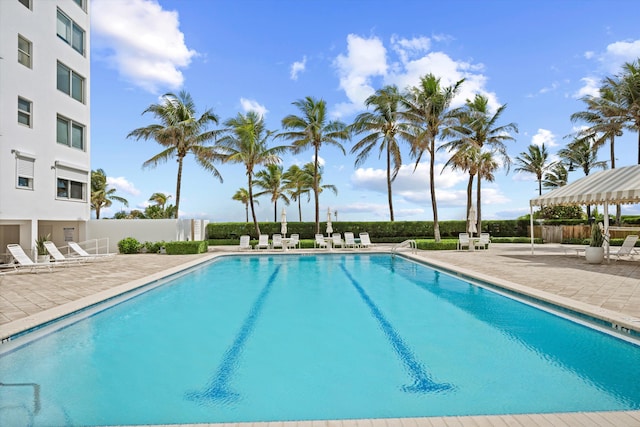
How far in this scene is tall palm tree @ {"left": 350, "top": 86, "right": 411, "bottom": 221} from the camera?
92.8ft

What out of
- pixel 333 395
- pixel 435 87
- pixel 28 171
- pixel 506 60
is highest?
pixel 435 87

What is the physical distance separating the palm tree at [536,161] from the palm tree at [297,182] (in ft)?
71.1

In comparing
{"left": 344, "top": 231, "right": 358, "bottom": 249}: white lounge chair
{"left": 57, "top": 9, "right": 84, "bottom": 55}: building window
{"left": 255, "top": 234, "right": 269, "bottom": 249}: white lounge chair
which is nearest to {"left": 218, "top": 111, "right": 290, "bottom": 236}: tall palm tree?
{"left": 255, "top": 234, "right": 269, "bottom": 249}: white lounge chair

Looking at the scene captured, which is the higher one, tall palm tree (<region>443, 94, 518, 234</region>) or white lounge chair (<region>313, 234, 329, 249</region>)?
tall palm tree (<region>443, 94, 518, 234</region>)

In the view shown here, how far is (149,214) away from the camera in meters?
44.9

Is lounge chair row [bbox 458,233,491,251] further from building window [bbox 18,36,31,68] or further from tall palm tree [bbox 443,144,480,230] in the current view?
building window [bbox 18,36,31,68]

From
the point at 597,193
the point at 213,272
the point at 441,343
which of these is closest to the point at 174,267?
the point at 213,272

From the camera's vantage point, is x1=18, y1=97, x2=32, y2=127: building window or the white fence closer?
x1=18, y1=97, x2=32, y2=127: building window

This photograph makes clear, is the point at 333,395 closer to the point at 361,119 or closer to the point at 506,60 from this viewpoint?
the point at 506,60

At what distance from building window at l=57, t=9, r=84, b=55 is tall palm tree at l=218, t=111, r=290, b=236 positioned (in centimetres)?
919

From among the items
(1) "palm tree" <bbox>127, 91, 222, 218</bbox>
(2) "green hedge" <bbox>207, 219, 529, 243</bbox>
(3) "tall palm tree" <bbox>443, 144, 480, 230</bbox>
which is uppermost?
(1) "palm tree" <bbox>127, 91, 222, 218</bbox>

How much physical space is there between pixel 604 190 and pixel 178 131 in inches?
845

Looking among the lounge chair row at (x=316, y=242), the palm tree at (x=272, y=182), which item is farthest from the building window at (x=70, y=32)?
the palm tree at (x=272, y=182)

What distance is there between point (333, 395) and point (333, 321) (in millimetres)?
3221
